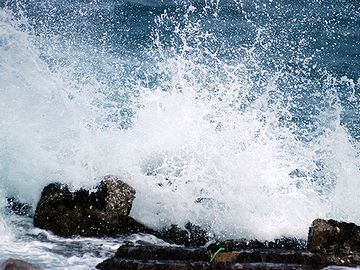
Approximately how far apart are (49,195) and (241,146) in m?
4.10

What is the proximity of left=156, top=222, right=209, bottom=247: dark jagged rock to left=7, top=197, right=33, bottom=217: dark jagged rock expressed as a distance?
7.25ft

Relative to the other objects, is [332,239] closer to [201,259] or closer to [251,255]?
[251,255]

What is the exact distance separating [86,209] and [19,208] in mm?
1544

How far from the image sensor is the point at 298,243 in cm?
635

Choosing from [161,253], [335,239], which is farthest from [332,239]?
[161,253]

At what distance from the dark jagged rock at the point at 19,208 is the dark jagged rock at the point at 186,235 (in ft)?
7.25

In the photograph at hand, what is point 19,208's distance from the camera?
6941mm

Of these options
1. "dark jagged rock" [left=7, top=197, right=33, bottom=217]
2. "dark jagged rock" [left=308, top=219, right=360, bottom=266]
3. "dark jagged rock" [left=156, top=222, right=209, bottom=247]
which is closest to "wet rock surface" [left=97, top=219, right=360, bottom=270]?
"dark jagged rock" [left=308, top=219, right=360, bottom=266]

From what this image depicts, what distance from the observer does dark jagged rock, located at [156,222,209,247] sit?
6.34 m

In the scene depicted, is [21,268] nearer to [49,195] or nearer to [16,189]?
[49,195]

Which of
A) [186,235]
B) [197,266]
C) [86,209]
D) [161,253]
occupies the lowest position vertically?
[197,266]

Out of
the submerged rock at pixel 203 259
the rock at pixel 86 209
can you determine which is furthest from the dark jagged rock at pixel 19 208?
the submerged rock at pixel 203 259

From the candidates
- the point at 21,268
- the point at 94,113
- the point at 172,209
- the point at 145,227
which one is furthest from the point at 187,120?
the point at 21,268

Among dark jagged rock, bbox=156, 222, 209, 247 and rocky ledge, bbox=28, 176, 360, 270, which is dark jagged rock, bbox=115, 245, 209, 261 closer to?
rocky ledge, bbox=28, 176, 360, 270
